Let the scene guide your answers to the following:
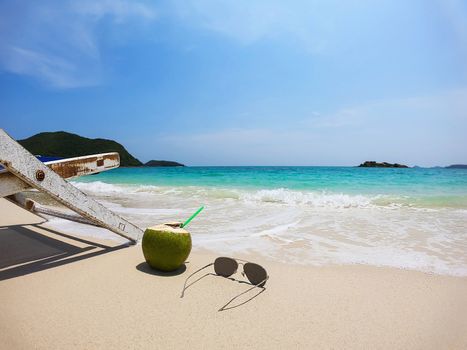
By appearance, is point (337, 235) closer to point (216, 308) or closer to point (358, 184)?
point (216, 308)

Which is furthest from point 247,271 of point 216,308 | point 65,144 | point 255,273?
point 65,144

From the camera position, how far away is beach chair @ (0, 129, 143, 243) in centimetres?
281

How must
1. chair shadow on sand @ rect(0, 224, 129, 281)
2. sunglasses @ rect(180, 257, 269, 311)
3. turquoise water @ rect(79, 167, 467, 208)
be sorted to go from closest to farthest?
1. sunglasses @ rect(180, 257, 269, 311)
2. chair shadow on sand @ rect(0, 224, 129, 281)
3. turquoise water @ rect(79, 167, 467, 208)

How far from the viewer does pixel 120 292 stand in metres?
2.99

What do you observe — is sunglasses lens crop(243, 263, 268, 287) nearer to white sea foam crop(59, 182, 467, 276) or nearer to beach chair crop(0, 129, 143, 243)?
white sea foam crop(59, 182, 467, 276)

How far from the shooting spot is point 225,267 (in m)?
3.47

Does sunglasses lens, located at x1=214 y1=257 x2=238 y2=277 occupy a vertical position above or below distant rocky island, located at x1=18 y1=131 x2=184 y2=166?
below

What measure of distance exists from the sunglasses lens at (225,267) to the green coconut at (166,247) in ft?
1.48

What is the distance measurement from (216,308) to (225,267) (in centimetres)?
79

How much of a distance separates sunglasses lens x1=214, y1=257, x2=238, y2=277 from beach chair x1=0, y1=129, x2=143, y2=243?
1.79 metres

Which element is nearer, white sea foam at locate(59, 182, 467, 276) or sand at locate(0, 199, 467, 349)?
sand at locate(0, 199, 467, 349)

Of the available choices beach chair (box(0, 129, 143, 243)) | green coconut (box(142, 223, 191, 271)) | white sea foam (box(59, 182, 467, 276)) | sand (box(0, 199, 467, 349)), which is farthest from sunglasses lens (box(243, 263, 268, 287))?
beach chair (box(0, 129, 143, 243))

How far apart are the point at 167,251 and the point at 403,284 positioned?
2.95 meters

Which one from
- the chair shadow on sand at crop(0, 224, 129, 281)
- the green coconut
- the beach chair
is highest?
the beach chair
